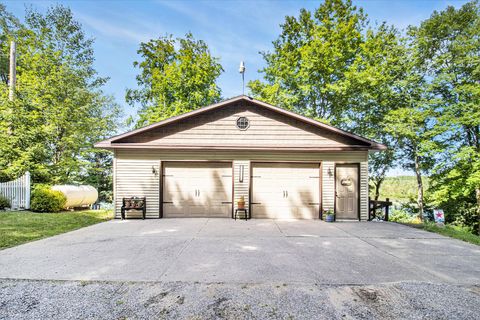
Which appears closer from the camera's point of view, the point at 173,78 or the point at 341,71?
the point at 341,71

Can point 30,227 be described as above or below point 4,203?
below

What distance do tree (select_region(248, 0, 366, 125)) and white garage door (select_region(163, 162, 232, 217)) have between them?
11.1m

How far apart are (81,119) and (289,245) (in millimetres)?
18678

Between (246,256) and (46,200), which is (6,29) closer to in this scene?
(46,200)

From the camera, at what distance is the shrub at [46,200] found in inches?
378

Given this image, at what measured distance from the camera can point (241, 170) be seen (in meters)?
8.58

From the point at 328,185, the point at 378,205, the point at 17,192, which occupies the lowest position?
the point at 378,205

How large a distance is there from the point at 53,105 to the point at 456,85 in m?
25.8

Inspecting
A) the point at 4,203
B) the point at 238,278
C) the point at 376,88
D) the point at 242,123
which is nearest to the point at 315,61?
the point at 376,88

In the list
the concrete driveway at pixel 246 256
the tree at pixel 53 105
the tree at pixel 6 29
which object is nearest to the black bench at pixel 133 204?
the concrete driveway at pixel 246 256

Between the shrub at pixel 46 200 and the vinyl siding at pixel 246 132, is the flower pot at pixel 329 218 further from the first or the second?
the shrub at pixel 46 200

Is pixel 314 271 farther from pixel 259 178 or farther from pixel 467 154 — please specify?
pixel 467 154

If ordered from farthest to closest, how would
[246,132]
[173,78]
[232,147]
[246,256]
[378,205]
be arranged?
[173,78]
[378,205]
[246,132]
[232,147]
[246,256]

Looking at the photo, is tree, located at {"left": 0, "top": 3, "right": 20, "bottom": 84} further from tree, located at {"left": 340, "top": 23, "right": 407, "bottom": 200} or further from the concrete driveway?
tree, located at {"left": 340, "top": 23, "right": 407, "bottom": 200}
